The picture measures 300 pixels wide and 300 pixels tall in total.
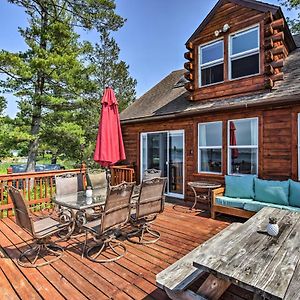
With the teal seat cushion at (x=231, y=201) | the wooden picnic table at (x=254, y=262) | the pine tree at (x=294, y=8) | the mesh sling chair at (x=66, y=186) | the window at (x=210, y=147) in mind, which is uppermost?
the pine tree at (x=294, y=8)

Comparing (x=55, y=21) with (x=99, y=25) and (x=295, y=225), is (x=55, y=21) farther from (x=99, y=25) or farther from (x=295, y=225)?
(x=295, y=225)

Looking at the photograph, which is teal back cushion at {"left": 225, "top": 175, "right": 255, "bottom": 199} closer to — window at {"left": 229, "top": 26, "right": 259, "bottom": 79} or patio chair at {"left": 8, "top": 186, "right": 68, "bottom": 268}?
window at {"left": 229, "top": 26, "right": 259, "bottom": 79}

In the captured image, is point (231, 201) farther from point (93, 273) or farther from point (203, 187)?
point (93, 273)

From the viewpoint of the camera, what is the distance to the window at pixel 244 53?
5.73m

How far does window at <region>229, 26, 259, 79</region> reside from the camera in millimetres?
5730

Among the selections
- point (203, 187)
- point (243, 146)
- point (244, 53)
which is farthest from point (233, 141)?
point (244, 53)

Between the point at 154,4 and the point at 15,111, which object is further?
the point at 15,111

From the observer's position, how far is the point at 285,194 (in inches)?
174

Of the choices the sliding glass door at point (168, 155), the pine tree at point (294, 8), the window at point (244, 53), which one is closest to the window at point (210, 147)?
the sliding glass door at point (168, 155)

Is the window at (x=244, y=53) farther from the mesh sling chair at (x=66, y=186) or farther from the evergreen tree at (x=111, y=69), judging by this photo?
the evergreen tree at (x=111, y=69)

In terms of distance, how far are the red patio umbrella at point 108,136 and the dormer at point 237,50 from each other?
290cm

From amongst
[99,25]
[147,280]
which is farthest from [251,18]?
[99,25]

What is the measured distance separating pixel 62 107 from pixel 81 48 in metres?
2.89

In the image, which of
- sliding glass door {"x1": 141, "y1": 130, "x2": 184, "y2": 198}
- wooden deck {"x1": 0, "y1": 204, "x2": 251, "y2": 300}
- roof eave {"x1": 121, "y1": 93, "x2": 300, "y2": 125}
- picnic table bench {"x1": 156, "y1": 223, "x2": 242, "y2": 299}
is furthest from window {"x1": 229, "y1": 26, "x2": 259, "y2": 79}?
picnic table bench {"x1": 156, "y1": 223, "x2": 242, "y2": 299}
